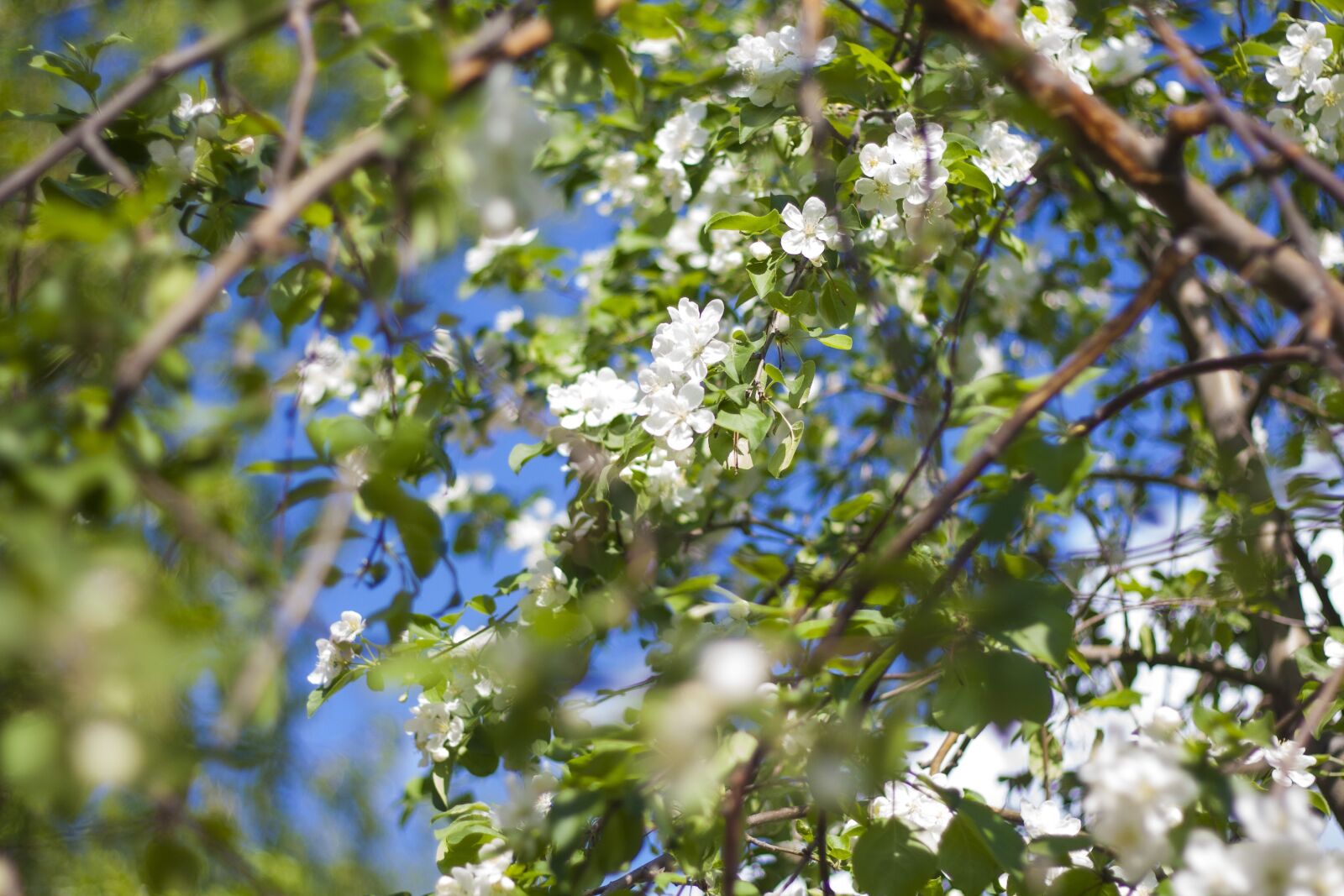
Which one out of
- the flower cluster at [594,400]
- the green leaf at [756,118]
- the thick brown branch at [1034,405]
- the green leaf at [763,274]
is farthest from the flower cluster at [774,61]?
the thick brown branch at [1034,405]

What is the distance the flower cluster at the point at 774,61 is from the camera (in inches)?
52.2

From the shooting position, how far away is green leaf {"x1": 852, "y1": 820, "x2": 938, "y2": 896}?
0.97m

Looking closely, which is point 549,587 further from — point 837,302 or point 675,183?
point 675,183

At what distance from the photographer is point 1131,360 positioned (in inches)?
117

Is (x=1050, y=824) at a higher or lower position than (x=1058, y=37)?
lower

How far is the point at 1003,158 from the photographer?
55.1 inches

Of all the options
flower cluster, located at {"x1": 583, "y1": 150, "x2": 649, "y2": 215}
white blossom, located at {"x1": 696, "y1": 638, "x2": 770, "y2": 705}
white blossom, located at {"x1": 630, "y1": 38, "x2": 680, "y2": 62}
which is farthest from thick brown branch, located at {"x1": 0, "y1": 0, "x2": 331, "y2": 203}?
white blossom, located at {"x1": 630, "y1": 38, "x2": 680, "y2": 62}

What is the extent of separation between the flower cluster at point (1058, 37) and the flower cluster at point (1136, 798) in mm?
1020

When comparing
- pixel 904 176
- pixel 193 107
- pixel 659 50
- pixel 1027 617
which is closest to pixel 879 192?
pixel 904 176

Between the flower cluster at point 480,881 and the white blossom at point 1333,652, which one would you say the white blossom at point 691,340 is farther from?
the white blossom at point 1333,652

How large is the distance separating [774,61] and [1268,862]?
42.9 inches

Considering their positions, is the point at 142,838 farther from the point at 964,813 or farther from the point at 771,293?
the point at 771,293

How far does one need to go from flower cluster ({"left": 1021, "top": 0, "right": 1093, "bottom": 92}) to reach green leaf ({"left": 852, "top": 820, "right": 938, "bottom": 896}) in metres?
1.07

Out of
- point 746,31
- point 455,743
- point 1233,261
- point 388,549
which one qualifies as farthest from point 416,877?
point 1233,261
